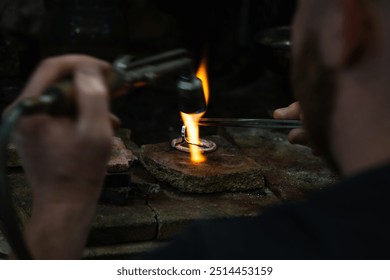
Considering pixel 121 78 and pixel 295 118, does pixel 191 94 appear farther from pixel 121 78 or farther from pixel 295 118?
pixel 121 78

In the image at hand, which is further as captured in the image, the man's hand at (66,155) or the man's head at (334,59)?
the man's hand at (66,155)

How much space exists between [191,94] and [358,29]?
119 centimetres

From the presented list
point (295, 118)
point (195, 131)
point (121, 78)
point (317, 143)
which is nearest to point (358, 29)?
point (317, 143)

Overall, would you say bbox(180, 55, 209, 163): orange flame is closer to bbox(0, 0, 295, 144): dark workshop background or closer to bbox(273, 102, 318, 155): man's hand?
bbox(273, 102, 318, 155): man's hand

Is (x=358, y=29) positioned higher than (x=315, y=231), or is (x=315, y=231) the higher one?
(x=358, y=29)

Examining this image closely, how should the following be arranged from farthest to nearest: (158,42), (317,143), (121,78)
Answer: (158,42), (121,78), (317,143)

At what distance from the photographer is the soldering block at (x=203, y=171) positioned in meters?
3.09

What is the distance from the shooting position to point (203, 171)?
3.11m

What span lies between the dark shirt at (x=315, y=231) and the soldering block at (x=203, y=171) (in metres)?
1.66

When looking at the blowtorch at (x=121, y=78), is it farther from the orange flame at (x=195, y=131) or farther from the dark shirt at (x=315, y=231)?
the orange flame at (x=195, y=131)

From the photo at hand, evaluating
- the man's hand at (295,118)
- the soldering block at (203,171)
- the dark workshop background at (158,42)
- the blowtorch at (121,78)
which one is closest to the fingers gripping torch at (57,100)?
the blowtorch at (121,78)

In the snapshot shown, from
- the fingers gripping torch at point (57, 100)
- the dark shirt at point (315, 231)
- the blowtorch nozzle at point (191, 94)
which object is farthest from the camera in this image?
the blowtorch nozzle at point (191, 94)

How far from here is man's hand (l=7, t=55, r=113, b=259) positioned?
5.30 feet

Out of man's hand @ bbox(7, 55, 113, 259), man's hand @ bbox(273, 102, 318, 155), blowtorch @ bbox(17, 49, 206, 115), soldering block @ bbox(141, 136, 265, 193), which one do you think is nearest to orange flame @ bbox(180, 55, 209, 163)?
soldering block @ bbox(141, 136, 265, 193)
